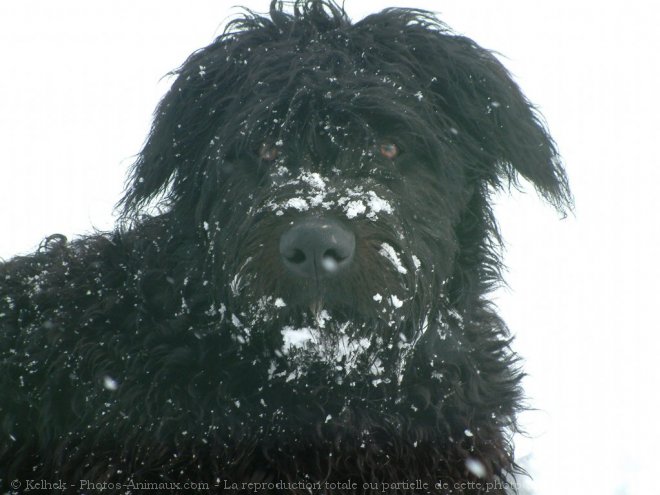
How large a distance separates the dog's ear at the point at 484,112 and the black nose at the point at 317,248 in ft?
3.82

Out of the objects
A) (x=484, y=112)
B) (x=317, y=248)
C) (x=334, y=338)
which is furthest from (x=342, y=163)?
(x=484, y=112)

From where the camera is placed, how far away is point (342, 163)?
3.18 meters

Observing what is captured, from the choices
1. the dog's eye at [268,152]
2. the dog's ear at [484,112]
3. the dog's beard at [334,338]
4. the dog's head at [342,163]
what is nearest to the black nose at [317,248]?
the dog's head at [342,163]

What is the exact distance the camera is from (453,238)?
3.42 meters

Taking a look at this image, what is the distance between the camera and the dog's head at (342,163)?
293cm

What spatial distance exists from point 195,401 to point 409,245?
118cm

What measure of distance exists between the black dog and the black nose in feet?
0.23

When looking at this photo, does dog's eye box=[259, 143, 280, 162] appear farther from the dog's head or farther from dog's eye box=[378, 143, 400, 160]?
dog's eye box=[378, 143, 400, 160]

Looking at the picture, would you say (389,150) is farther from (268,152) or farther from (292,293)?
(292,293)

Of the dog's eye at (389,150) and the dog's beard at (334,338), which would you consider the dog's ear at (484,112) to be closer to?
the dog's eye at (389,150)

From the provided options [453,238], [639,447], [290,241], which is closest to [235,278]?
[290,241]

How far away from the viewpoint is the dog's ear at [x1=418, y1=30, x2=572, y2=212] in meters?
3.66

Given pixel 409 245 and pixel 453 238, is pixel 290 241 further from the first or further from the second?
pixel 453 238

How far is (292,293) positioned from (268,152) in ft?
2.51
